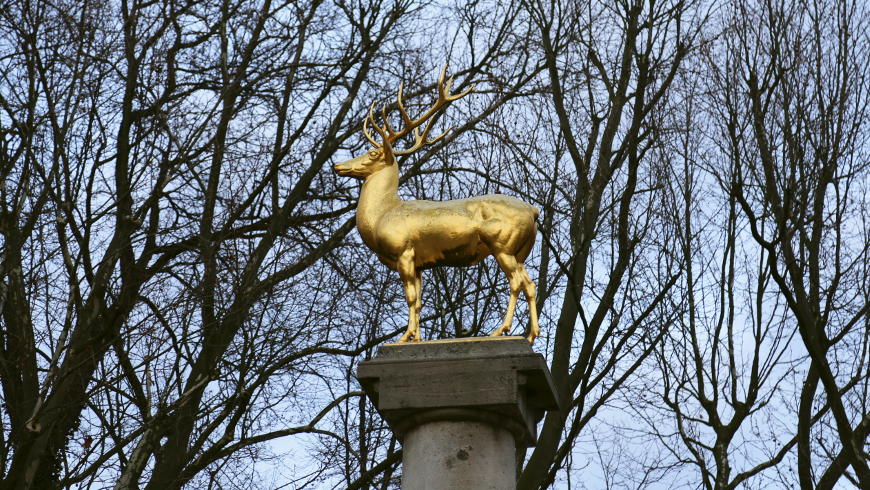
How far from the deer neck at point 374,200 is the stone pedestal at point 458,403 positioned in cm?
90

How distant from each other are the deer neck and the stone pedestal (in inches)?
35.3

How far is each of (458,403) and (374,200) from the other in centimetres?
153

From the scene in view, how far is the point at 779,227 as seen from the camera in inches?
397

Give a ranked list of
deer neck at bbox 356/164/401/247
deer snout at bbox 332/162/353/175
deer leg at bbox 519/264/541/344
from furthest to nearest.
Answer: deer snout at bbox 332/162/353/175
deer neck at bbox 356/164/401/247
deer leg at bbox 519/264/541/344

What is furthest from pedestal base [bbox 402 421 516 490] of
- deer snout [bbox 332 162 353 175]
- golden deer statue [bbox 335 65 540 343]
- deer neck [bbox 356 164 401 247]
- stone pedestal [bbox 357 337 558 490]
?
deer snout [bbox 332 162 353 175]

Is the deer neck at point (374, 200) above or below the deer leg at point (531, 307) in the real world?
above

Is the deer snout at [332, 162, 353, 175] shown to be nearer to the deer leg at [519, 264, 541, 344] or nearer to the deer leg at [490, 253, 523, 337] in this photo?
the deer leg at [490, 253, 523, 337]

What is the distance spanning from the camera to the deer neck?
7.04m

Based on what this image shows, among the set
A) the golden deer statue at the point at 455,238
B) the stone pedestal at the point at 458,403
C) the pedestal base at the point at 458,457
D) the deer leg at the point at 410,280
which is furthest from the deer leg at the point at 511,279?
the pedestal base at the point at 458,457

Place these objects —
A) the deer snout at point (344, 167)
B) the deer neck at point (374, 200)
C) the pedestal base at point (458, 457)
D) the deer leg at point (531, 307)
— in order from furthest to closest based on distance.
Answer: the deer snout at point (344, 167), the deer neck at point (374, 200), the deer leg at point (531, 307), the pedestal base at point (458, 457)

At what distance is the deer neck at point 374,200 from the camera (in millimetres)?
7039

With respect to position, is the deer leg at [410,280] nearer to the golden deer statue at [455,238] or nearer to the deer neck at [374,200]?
the golden deer statue at [455,238]

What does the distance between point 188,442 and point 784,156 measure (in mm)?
6235

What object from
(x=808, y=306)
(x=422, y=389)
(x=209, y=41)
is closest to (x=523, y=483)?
(x=808, y=306)
